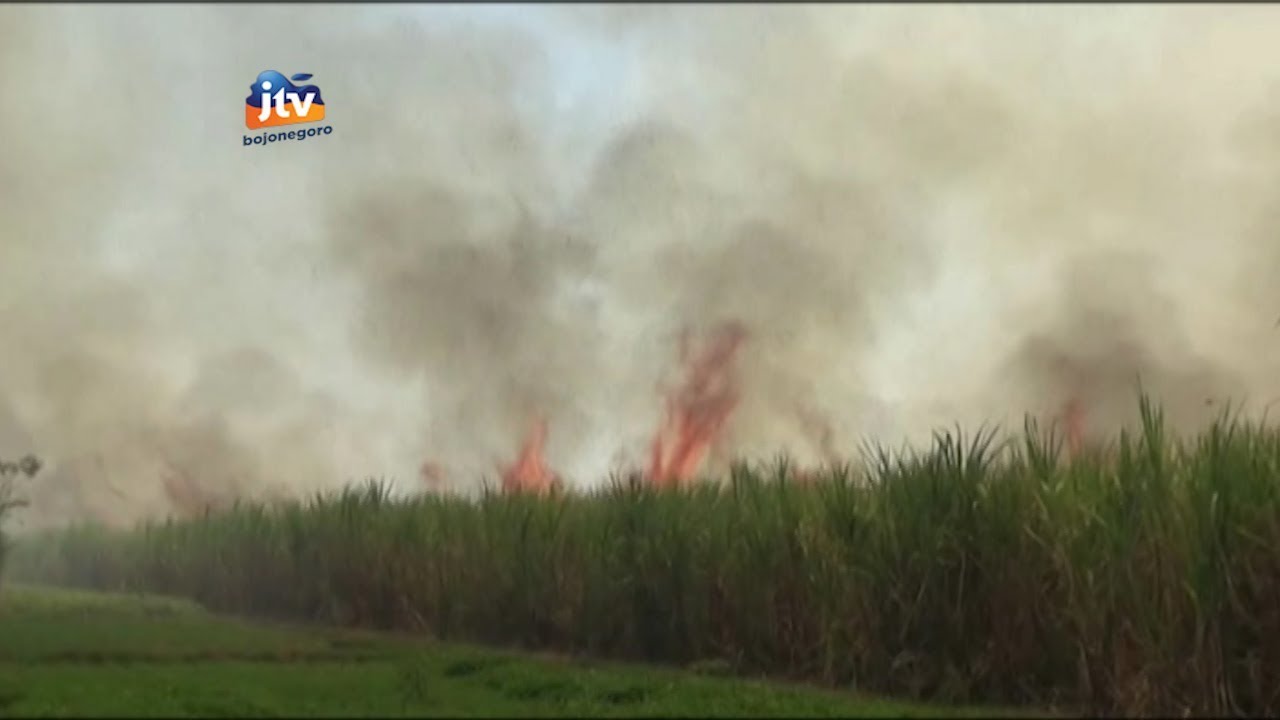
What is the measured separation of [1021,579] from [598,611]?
4.66m

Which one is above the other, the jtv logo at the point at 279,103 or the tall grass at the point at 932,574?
the jtv logo at the point at 279,103

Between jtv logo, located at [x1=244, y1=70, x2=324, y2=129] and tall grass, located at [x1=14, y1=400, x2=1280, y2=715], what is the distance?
20.0 feet

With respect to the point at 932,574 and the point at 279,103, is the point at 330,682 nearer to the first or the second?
the point at 932,574

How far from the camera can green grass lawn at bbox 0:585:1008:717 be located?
798cm

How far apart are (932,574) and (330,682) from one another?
4531 mm

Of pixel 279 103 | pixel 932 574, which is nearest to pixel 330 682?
pixel 932 574

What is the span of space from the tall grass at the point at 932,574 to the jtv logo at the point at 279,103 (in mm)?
6095

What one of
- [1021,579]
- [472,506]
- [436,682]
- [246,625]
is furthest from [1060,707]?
[246,625]

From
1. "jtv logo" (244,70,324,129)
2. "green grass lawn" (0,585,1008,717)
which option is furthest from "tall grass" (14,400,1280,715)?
"jtv logo" (244,70,324,129)

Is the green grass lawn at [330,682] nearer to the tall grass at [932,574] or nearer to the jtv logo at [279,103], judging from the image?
the tall grass at [932,574]

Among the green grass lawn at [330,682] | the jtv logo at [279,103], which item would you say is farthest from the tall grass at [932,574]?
the jtv logo at [279,103]

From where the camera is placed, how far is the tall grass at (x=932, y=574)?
789cm

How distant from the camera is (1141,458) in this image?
8.62 m

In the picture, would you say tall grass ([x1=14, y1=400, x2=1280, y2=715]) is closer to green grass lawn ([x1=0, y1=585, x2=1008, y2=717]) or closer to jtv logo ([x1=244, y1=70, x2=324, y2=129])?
green grass lawn ([x1=0, y1=585, x2=1008, y2=717])
